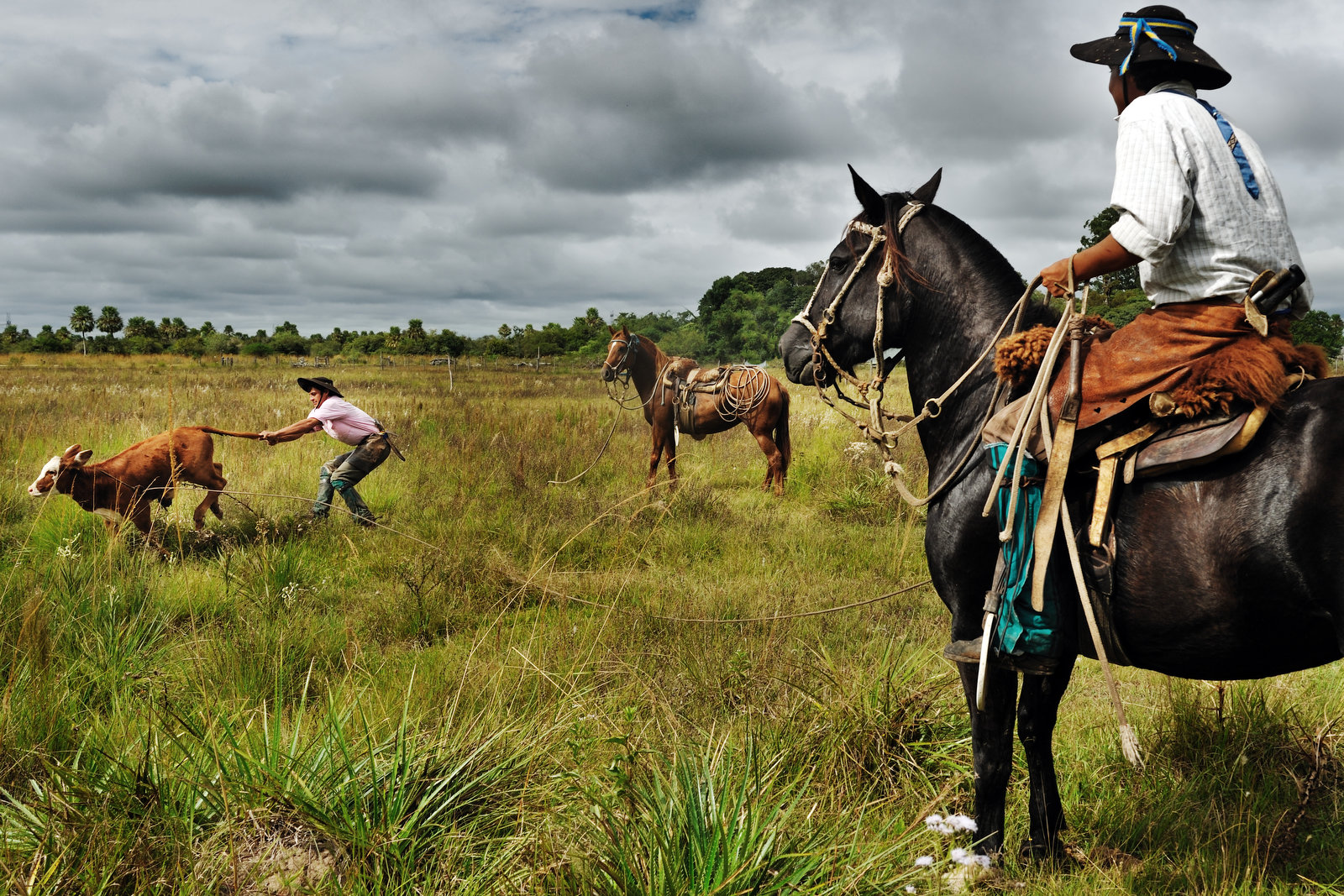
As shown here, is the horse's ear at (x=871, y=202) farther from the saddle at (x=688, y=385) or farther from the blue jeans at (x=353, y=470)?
the saddle at (x=688, y=385)

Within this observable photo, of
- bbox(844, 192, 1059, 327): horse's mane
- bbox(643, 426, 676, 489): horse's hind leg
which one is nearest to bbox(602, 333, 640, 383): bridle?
bbox(643, 426, 676, 489): horse's hind leg

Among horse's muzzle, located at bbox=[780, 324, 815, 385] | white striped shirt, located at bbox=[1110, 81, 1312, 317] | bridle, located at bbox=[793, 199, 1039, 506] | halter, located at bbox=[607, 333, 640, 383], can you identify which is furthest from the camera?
halter, located at bbox=[607, 333, 640, 383]

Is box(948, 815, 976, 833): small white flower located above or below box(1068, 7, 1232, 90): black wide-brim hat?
below

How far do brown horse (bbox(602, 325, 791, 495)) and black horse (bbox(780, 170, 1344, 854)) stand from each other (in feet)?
22.3

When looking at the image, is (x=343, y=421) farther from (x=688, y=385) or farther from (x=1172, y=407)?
(x=1172, y=407)

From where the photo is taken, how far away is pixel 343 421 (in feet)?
24.3

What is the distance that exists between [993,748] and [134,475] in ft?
22.2

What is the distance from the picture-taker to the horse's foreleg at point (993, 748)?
2570mm

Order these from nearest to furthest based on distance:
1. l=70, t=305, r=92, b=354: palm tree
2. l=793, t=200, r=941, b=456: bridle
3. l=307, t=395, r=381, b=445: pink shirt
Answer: l=793, t=200, r=941, b=456: bridle < l=307, t=395, r=381, b=445: pink shirt < l=70, t=305, r=92, b=354: palm tree

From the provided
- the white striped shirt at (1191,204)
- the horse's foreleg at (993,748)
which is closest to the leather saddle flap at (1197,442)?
the white striped shirt at (1191,204)

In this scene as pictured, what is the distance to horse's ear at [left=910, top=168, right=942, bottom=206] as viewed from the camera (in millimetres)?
3053

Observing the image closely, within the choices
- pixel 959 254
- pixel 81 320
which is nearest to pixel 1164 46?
pixel 959 254

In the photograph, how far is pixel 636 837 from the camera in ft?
6.55

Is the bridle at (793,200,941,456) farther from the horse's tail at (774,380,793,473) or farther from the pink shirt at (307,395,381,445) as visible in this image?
the horse's tail at (774,380,793,473)
